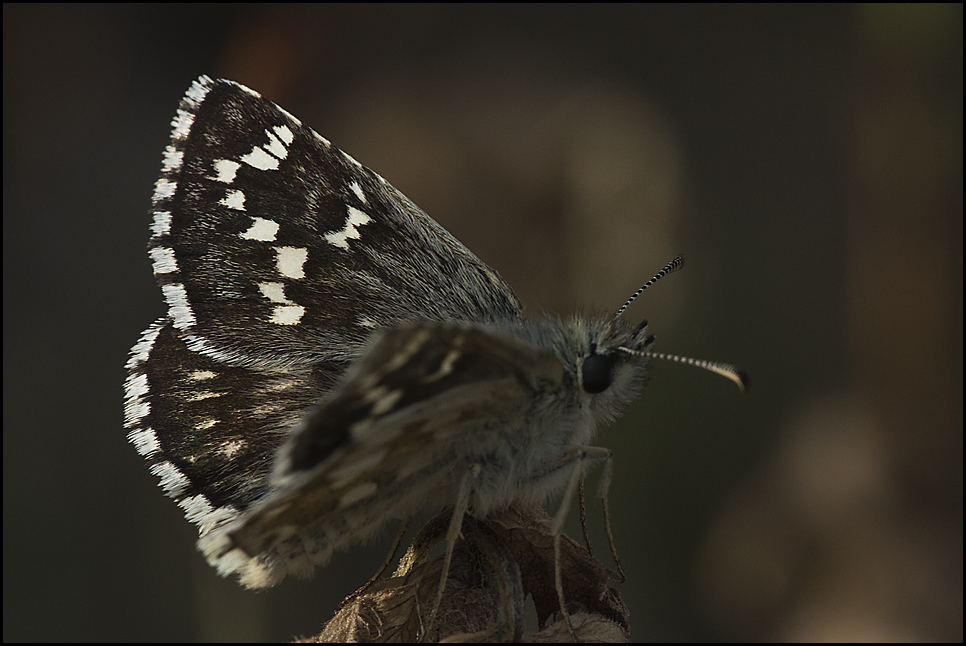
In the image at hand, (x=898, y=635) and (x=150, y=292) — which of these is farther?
(x=150, y=292)

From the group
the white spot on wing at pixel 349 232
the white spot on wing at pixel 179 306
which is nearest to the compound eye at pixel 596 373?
the white spot on wing at pixel 349 232

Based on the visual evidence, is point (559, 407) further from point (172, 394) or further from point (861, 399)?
point (861, 399)

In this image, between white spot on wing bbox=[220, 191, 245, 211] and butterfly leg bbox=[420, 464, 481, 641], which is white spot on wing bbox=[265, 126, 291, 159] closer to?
white spot on wing bbox=[220, 191, 245, 211]

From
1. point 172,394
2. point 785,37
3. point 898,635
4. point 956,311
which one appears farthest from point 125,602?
point 785,37

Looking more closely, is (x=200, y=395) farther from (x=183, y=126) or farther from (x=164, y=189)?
(x=183, y=126)

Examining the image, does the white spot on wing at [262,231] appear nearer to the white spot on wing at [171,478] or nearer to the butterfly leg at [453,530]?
the white spot on wing at [171,478]

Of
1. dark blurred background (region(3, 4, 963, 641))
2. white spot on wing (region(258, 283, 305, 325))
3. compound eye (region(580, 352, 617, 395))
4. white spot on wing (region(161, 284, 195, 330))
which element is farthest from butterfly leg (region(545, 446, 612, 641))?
dark blurred background (region(3, 4, 963, 641))
